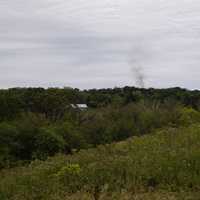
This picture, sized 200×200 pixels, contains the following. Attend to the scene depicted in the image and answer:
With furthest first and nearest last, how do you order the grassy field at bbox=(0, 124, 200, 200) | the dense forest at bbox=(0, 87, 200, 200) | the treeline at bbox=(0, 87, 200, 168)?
1. the treeline at bbox=(0, 87, 200, 168)
2. the dense forest at bbox=(0, 87, 200, 200)
3. the grassy field at bbox=(0, 124, 200, 200)

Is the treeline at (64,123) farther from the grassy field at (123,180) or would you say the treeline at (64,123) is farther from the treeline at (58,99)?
the grassy field at (123,180)

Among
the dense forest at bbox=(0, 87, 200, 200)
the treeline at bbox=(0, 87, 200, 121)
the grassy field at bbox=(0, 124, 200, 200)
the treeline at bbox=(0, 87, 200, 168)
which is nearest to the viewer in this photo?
the grassy field at bbox=(0, 124, 200, 200)

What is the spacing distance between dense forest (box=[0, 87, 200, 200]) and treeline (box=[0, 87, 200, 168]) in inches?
2.7

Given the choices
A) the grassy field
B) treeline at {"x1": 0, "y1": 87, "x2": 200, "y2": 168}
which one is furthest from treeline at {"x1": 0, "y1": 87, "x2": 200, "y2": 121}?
the grassy field

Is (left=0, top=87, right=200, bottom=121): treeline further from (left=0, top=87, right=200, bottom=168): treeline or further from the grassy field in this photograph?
the grassy field

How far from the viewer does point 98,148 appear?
13.1m

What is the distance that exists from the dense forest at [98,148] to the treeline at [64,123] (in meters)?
0.07

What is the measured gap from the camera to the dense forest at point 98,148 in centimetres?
764

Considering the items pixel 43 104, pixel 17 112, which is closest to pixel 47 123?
pixel 17 112

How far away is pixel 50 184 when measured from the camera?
8156mm

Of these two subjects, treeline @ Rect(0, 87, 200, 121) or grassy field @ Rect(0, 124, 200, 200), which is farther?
treeline @ Rect(0, 87, 200, 121)

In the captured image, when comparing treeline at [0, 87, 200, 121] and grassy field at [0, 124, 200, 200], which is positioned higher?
treeline at [0, 87, 200, 121]

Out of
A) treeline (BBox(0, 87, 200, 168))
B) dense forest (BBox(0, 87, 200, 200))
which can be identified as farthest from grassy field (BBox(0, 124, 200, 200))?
treeline (BBox(0, 87, 200, 168))

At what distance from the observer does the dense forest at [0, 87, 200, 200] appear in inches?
301
